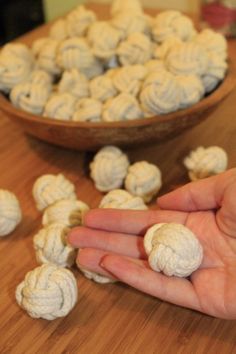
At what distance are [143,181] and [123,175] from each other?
50mm

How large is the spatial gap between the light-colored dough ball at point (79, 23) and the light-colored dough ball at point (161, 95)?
11.4 inches

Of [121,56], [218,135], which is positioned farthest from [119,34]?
[218,135]

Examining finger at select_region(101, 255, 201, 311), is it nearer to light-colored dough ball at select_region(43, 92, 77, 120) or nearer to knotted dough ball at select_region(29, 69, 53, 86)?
light-colored dough ball at select_region(43, 92, 77, 120)

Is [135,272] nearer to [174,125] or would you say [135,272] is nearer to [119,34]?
[174,125]

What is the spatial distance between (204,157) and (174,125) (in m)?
0.08

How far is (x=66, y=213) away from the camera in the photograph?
0.73 meters

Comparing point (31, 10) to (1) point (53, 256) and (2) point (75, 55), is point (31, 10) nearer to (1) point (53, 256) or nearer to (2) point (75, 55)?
(2) point (75, 55)

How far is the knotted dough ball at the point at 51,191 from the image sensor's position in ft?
2.56

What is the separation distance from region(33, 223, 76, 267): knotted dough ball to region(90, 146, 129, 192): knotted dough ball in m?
0.14

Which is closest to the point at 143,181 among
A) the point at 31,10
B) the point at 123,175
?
the point at 123,175

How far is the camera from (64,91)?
0.91 m

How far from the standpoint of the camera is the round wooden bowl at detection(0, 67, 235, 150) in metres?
0.78

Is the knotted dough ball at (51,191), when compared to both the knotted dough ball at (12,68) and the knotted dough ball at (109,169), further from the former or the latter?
the knotted dough ball at (12,68)

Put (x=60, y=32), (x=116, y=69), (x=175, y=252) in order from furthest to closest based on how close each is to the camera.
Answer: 1. (x=60, y=32)
2. (x=116, y=69)
3. (x=175, y=252)
